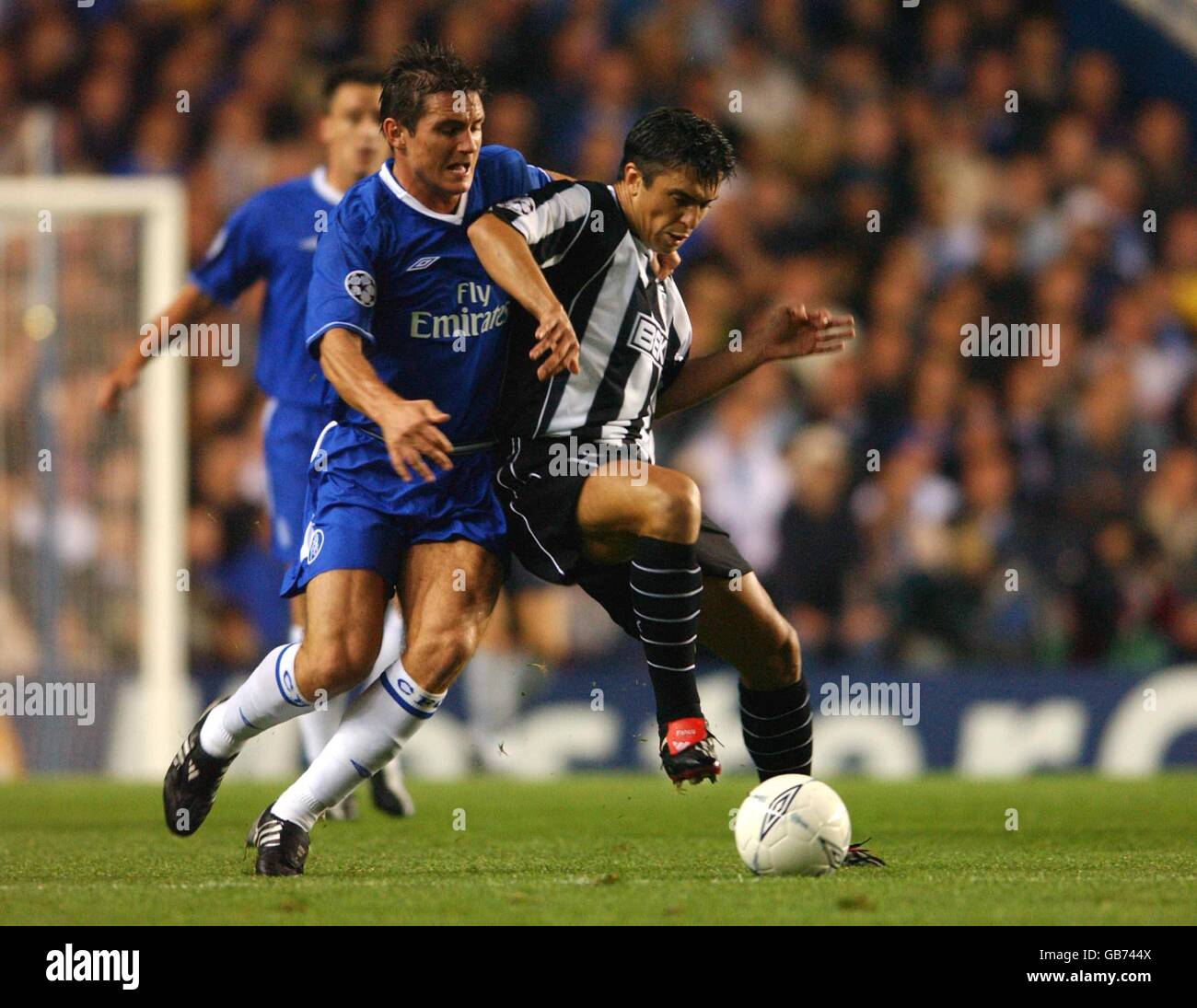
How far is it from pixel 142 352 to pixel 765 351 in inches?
100

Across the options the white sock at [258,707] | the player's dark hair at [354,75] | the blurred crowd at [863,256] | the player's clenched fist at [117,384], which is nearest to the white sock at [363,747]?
the white sock at [258,707]

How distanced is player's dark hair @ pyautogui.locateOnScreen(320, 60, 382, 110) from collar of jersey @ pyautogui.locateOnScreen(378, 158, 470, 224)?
157cm

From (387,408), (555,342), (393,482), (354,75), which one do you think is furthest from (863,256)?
(387,408)

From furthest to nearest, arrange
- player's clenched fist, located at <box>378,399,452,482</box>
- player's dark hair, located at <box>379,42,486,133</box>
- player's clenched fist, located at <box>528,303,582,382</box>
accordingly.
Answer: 1. player's dark hair, located at <box>379,42,486,133</box>
2. player's clenched fist, located at <box>528,303,582,382</box>
3. player's clenched fist, located at <box>378,399,452,482</box>

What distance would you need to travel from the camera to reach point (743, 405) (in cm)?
1098

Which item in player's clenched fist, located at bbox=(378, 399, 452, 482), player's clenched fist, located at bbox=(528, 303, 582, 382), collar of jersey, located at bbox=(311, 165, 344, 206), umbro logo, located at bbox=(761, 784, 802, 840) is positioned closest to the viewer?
player's clenched fist, located at bbox=(378, 399, 452, 482)

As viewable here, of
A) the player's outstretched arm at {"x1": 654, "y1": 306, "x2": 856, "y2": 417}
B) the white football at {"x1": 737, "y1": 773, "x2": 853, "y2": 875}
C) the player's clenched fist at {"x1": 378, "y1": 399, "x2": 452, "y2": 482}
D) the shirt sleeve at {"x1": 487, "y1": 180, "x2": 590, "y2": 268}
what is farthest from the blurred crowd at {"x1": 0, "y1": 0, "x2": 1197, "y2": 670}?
the player's clenched fist at {"x1": 378, "y1": 399, "x2": 452, "y2": 482}

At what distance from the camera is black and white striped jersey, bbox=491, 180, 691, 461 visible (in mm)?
5242

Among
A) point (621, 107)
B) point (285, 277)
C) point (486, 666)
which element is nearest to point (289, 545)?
point (285, 277)

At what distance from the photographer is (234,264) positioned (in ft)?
22.9

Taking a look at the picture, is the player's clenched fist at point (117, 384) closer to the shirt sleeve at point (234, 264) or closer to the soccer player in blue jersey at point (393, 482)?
the shirt sleeve at point (234, 264)

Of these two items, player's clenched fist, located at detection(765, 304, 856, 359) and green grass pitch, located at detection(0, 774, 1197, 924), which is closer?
green grass pitch, located at detection(0, 774, 1197, 924)

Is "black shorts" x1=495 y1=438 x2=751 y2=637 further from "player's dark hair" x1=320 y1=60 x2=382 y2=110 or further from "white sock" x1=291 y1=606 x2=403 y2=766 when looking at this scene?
"player's dark hair" x1=320 y1=60 x2=382 y2=110

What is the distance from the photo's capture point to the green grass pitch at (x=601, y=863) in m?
4.19
